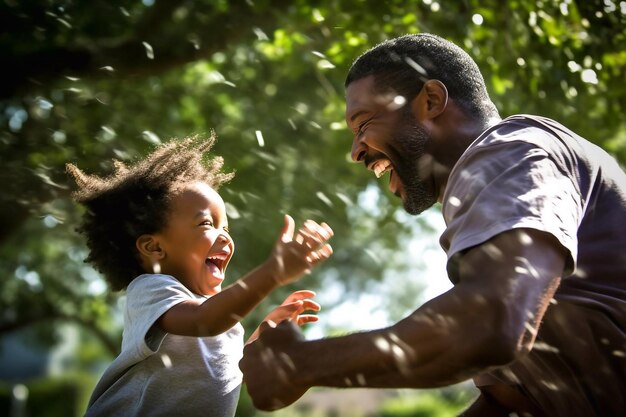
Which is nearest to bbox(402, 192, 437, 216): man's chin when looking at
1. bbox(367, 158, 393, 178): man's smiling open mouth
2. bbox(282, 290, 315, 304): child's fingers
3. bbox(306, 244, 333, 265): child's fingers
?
bbox(367, 158, 393, 178): man's smiling open mouth

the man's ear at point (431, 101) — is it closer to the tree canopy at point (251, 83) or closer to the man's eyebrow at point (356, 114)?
the man's eyebrow at point (356, 114)

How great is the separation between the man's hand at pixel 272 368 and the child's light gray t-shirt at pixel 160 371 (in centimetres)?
→ 72

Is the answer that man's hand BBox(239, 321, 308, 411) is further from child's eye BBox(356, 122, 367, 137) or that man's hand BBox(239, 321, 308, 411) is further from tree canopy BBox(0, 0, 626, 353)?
tree canopy BBox(0, 0, 626, 353)

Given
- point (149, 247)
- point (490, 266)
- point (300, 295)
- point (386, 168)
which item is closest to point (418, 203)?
point (386, 168)

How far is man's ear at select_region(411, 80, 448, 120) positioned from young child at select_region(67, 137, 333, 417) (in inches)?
26.0

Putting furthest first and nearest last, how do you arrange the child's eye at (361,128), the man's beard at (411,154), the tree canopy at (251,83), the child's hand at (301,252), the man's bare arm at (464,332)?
the tree canopy at (251,83) → the child's eye at (361,128) → the man's beard at (411,154) → the child's hand at (301,252) → the man's bare arm at (464,332)

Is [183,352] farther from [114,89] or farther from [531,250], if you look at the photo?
[114,89]

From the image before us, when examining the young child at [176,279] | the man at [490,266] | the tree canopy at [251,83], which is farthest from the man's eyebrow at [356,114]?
the tree canopy at [251,83]

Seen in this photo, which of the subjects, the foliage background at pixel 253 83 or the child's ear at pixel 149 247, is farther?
the foliage background at pixel 253 83

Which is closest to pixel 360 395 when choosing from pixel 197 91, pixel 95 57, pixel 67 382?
pixel 67 382

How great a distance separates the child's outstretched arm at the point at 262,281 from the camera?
249 centimetres

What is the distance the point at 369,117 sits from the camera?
302 centimetres

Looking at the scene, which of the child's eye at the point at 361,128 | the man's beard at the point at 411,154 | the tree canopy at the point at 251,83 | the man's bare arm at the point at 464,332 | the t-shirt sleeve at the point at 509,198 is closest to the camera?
the man's bare arm at the point at 464,332

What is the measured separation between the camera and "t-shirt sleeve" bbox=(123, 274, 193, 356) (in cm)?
272
